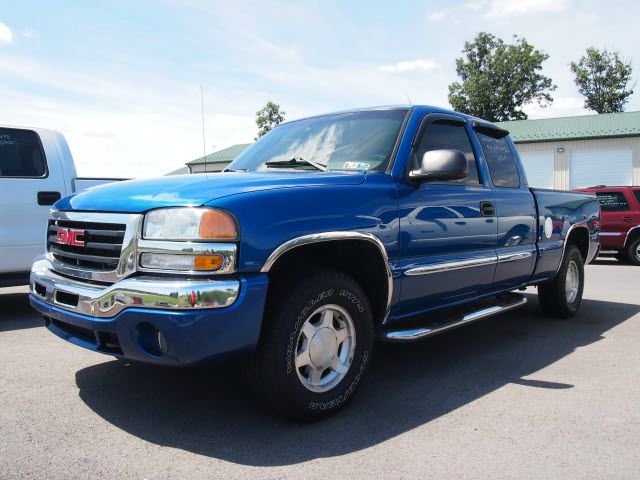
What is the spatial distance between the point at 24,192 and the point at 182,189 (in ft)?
12.6

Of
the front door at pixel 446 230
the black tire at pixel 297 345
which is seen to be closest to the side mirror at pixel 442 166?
the front door at pixel 446 230

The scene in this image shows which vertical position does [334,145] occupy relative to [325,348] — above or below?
above

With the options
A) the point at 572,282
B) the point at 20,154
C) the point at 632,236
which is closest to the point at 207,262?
the point at 20,154

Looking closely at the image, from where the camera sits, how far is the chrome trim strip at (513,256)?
182 inches

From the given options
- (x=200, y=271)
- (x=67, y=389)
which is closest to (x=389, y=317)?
(x=200, y=271)

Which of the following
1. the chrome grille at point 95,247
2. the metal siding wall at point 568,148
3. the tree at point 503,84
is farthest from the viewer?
the tree at point 503,84

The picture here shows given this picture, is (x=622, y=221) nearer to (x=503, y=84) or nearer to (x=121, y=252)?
(x=121, y=252)

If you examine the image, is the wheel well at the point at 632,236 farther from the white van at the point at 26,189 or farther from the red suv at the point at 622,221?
the white van at the point at 26,189

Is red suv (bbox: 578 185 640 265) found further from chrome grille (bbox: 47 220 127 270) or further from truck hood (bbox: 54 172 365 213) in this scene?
chrome grille (bbox: 47 220 127 270)

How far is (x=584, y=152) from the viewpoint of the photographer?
2958cm

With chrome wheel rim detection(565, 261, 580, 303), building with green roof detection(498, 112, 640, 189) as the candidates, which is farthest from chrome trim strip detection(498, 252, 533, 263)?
building with green roof detection(498, 112, 640, 189)

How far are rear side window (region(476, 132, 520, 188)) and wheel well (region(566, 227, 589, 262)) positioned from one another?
1410mm

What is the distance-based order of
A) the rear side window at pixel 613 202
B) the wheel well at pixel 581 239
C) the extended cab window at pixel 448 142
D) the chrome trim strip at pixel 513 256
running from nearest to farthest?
the extended cab window at pixel 448 142 → the chrome trim strip at pixel 513 256 → the wheel well at pixel 581 239 → the rear side window at pixel 613 202

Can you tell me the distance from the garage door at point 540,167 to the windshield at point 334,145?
2848 cm
